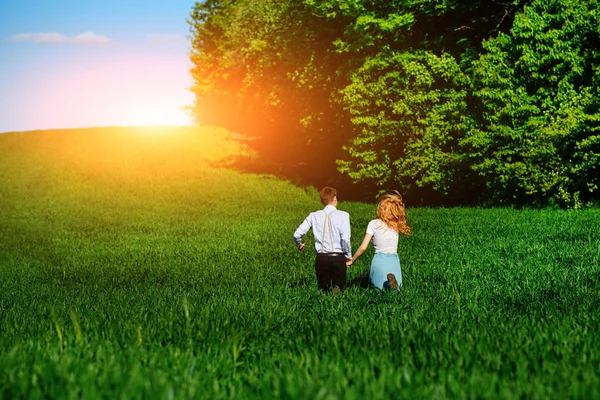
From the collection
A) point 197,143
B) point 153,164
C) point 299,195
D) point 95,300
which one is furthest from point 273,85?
point 95,300

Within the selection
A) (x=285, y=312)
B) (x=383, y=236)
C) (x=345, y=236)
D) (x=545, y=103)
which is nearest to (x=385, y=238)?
(x=383, y=236)

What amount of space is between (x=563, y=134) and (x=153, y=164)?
3484 cm

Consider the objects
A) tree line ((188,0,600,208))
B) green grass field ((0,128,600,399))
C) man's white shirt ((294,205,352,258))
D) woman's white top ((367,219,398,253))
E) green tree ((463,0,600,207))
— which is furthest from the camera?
tree line ((188,0,600,208))

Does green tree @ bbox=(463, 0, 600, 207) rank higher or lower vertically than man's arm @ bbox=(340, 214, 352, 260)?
higher

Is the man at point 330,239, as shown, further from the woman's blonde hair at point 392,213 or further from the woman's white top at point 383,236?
the woman's blonde hair at point 392,213

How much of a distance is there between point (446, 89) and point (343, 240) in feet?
62.5

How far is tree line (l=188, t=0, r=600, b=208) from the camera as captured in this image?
75.6 ft

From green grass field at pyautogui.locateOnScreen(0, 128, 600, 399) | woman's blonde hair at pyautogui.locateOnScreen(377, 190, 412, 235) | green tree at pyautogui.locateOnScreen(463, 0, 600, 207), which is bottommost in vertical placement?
green grass field at pyautogui.locateOnScreen(0, 128, 600, 399)

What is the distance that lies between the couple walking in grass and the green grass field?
1.04 feet

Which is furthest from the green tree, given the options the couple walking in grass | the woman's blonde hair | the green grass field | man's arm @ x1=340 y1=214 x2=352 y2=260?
man's arm @ x1=340 y1=214 x2=352 y2=260

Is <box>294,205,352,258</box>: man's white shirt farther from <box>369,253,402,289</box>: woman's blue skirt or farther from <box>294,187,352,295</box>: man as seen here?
<box>369,253,402,289</box>: woman's blue skirt

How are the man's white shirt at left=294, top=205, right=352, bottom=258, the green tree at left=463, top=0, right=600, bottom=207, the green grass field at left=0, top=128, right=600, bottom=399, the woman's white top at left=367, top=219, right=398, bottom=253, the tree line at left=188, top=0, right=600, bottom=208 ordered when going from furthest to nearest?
the tree line at left=188, top=0, right=600, bottom=208 → the green tree at left=463, top=0, right=600, bottom=207 → the woman's white top at left=367, top=219, right=398, bottom=253 → the man's white shirt at left=294, top=205, right=352, bottom=258 → the green grass field at left=0, top=128, right=600, bottom=399

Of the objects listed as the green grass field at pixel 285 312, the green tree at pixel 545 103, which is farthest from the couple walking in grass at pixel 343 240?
the green tree at pixel 545 103

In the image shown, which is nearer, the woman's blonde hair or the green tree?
the woman's blonde hair
